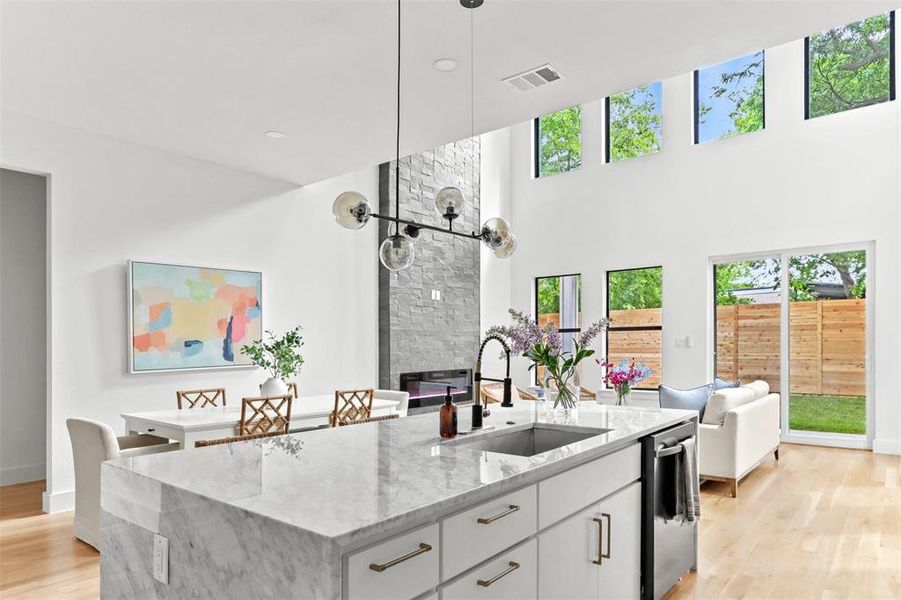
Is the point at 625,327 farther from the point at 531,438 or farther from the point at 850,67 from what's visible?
the point at 531,438

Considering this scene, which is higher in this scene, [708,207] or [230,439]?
[708,207]

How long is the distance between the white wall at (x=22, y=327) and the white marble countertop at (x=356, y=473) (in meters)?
4.31

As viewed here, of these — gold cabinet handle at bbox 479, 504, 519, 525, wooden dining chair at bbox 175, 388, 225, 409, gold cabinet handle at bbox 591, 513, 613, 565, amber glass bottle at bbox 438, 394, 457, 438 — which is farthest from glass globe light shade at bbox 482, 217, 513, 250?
wooden dining chair at bbox 175, 388, 225, 409

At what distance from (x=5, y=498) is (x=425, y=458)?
14.6 feet

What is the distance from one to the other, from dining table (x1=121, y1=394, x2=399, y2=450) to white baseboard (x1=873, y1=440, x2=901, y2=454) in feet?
17.0

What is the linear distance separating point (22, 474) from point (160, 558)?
15.4 ft

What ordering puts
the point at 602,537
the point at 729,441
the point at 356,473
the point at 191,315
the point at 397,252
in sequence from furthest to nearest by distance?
the point at 191,315 → the point at 729,441 → the point at 397,252 → the point at 602,537 → the point at 356,473

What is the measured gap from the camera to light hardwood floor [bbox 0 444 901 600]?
2.91 meters

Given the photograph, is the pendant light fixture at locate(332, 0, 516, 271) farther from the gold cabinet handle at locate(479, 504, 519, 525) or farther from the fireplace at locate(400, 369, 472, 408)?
the fireplace at locate(400, 369, 472, 408)

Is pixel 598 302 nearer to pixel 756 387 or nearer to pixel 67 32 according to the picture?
pixel 756 387

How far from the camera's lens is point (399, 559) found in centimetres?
131

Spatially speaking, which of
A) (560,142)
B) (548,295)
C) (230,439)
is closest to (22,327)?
(230,439)

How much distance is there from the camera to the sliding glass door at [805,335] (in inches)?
249

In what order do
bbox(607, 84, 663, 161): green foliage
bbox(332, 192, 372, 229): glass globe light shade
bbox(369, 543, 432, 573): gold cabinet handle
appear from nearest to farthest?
bbox(369, 543, 432, 573): gold cabinet handle, bbox(332, 192, 372, 229): glass globe light shade, bbox(607, 84, 663, 161): green foliage
